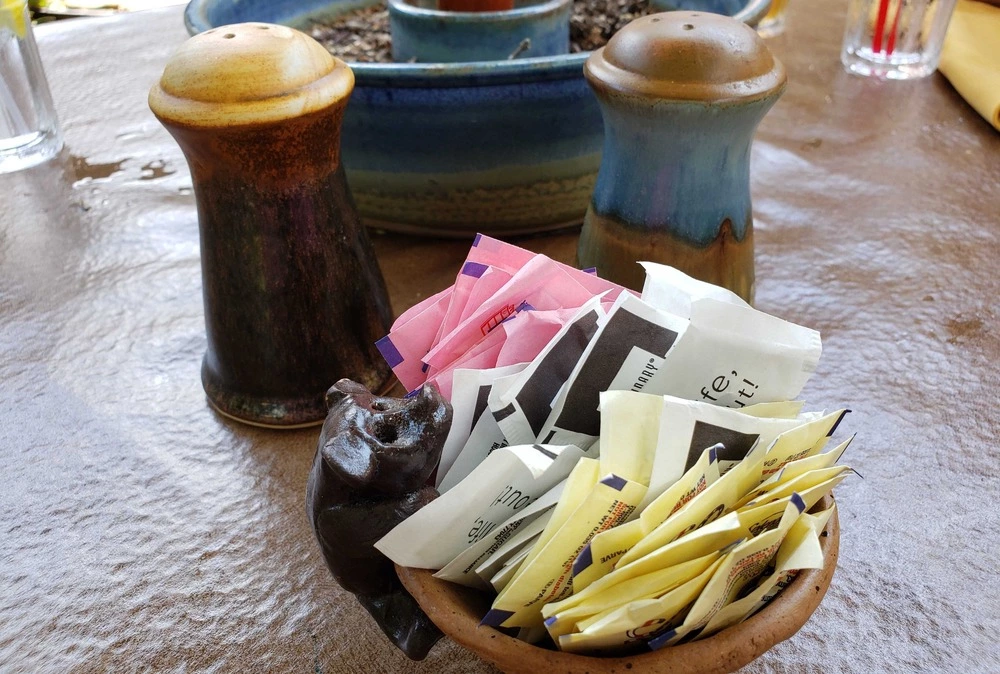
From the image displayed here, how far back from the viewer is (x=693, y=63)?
0.43 meters

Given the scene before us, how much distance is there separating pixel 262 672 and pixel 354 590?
8cm

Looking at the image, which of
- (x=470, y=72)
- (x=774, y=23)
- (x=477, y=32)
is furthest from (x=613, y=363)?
(x=774, y=23)

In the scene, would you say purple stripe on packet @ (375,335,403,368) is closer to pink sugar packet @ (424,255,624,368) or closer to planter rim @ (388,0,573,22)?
pink sugar packet @ (424,255,624,368)

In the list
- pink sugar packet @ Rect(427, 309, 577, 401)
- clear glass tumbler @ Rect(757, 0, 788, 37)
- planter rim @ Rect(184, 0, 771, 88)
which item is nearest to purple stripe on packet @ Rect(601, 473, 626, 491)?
pink sugar packet @ Rect(427, 309, 577, 401)

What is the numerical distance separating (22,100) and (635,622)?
0.80m

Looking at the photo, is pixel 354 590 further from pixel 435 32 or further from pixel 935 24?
pixel 935 24

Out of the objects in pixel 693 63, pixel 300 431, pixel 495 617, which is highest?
pixel 693 63

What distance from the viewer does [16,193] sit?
2.57 ft

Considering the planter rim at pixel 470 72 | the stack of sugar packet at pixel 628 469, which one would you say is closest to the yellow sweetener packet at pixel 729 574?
the stack of sugar packet at pixel 628 469

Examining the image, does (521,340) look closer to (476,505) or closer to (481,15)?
(476,505)

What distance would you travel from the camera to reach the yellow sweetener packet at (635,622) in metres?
0.26

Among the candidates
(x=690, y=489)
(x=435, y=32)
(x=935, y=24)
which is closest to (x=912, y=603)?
(x=690, y=489)

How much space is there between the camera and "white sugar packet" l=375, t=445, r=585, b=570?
0.97ft

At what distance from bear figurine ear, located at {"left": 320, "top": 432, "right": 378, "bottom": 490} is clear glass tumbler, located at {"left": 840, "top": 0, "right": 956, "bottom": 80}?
850 millimetres
